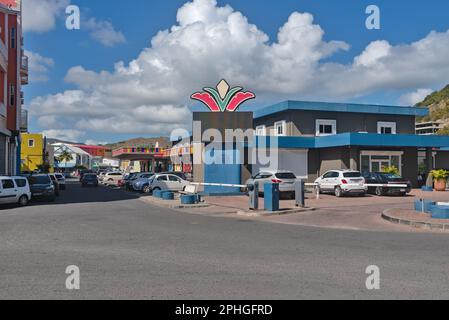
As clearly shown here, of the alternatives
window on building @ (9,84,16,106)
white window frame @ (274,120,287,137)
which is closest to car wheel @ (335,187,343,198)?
white window frame @ (274,120,287,137)

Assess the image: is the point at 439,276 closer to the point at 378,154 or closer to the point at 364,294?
the point at 364,294

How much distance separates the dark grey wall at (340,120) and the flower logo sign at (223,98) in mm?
7452

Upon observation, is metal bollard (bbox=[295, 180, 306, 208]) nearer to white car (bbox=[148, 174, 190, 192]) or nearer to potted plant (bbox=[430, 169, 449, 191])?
white car (bbox=[148, 174, 190, 192])

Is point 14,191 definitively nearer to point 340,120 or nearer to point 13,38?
point 13,38

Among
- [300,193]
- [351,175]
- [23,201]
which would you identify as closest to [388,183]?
[351,175]

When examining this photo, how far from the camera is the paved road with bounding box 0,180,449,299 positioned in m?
6.72

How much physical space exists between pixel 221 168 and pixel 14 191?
12.4 metres

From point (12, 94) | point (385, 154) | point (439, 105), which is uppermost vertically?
point (439, 105)

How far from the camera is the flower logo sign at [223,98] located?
99.2ft

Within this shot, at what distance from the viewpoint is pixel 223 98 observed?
1193 inches

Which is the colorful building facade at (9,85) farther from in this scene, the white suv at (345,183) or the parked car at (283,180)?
the white suv at (345,183)

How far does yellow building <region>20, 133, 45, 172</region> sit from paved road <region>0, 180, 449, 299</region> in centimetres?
6151

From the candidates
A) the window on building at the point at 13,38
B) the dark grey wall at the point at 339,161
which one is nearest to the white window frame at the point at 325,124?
the dark grey wall at the point at 339,161

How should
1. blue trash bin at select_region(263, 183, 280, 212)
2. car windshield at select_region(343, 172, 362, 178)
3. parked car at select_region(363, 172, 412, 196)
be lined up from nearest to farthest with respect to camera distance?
1. blue trash bin at select_region(263, 183, 280, 212)
2. car windshield at select_region(343, 172, 362, 178)
3. parked car at select_region(363, 172, 412, 196)
